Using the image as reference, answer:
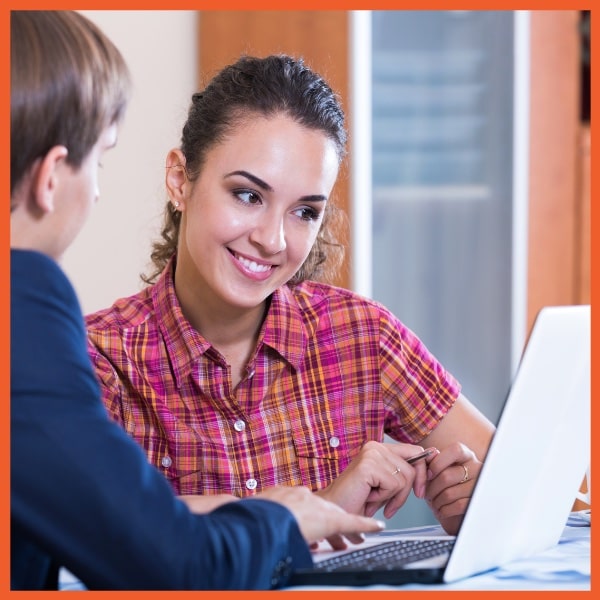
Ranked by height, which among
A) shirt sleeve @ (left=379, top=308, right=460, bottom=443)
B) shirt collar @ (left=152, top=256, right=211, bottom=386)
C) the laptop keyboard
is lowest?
the laptop keyboard

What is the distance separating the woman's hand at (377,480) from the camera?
127 centimetres

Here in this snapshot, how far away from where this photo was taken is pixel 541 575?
1.04m

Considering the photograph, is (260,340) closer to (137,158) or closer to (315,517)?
(315,517)

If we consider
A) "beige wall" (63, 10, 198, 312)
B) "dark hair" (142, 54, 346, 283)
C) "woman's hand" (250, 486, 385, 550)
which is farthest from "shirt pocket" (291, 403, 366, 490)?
"beige wall" (63, 10, 198, 312)

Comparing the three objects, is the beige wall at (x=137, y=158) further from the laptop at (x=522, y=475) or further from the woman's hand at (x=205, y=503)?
the laptop at (x=522, y=475)

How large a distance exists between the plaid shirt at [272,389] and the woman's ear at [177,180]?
104 mm

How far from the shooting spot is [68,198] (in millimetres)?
956

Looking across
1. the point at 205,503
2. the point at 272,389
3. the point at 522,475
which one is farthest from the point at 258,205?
the point at 522,475

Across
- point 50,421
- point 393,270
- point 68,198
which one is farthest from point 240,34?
point 50,421

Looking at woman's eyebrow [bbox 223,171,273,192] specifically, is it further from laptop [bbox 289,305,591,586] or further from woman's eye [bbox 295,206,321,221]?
laptop [bbox 289,305,591,586]

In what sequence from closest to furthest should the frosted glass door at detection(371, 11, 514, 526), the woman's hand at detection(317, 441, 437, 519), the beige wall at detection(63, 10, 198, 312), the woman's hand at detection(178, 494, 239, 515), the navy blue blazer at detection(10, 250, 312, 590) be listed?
the navy blue blazer at detection(10, 250, 312, 590), the woman's hand at detection(178, 494, 239, 515), the woman's hand at detection(317, 441, 437, 519), the beige wall at detection(63, 10, 198, 312), the frosted glass door at detection(371, 11, 514, 526)

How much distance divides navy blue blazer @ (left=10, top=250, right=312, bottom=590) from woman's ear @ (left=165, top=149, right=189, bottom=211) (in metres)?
0.72

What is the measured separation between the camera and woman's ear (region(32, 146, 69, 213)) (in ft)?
3.03

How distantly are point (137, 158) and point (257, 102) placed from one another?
58.1 inches
